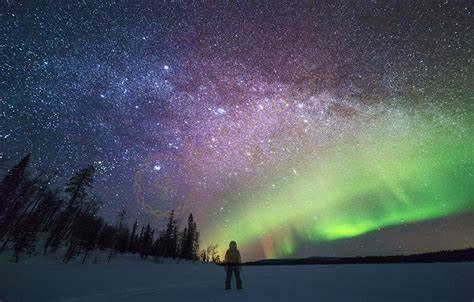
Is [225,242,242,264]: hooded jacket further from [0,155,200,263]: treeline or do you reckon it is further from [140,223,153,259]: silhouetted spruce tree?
[140,223,153,259]: silhouetted spruce tree

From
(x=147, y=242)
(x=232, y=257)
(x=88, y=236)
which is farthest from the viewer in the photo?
(x=147, y=242)

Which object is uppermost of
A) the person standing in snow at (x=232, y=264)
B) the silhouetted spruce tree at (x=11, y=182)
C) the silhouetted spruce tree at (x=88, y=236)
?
the silhouetted spruce tree at (x=11, y=182)

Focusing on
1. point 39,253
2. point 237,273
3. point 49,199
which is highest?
point 49,199

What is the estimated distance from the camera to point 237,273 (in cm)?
1105

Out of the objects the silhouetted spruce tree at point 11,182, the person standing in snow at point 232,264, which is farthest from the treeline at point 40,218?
the person standing in snow at point 232,264

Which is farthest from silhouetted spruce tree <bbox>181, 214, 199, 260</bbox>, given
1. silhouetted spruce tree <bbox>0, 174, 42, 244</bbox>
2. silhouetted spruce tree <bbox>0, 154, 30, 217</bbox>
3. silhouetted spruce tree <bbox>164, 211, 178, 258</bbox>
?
silhouetted spruce tree <bbox>0, 154, 30, 217</bbox>

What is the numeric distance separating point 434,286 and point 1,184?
55.0 m

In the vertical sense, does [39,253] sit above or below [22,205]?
below

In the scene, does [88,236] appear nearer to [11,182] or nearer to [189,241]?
[11,182]

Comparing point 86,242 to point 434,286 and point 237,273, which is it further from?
point 434,286

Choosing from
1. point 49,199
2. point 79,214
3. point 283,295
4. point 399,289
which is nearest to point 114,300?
point 283,295

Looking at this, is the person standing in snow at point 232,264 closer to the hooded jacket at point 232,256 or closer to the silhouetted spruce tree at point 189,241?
the hooded jacket at point 232,256

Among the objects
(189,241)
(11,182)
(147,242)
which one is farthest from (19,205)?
(189,241)

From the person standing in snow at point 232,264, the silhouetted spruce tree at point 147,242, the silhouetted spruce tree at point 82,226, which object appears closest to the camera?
the person standing in snow at point 232,264
